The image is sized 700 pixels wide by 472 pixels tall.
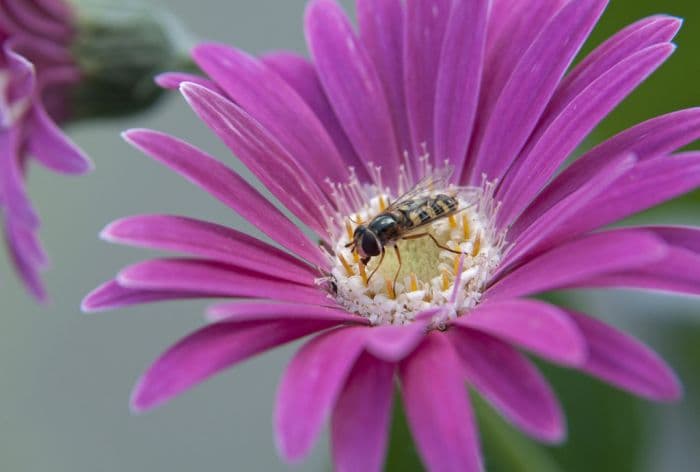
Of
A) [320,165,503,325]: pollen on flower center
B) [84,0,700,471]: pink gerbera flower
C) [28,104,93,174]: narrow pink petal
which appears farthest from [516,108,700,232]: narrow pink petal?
[28,104,93,174]: narrow pink petal

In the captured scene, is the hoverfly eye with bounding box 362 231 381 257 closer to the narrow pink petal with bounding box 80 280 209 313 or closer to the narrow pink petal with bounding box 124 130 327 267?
the narrow pink petal with bounding box 124 130 327 267

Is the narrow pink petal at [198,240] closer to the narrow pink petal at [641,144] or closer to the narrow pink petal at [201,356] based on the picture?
the narrow pink petal at [201,356]

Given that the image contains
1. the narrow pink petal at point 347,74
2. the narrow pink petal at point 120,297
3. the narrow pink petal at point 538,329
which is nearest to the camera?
the narrow pink petal at point 538,329

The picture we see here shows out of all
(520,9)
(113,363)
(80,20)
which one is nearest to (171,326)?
(113,363)

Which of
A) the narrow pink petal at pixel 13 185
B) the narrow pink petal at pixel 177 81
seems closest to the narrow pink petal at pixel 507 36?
the narrow pink petal at pixel 177 81

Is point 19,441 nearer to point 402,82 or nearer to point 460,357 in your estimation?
point 402,82

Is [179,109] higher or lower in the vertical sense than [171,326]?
higher
